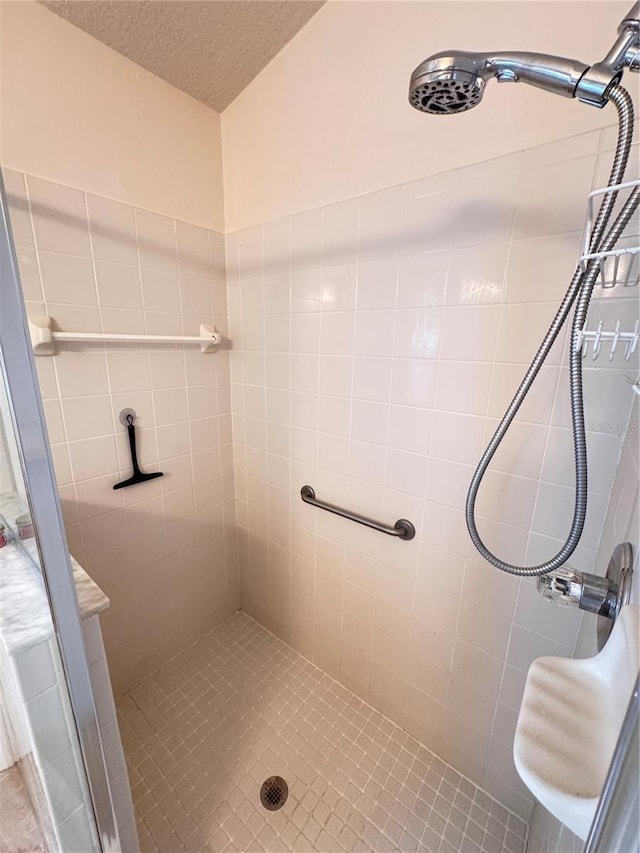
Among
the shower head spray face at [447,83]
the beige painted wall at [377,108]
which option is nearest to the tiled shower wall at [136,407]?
the beige painted wall at [377,108]

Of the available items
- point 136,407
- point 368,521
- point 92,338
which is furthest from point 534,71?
point 136,407

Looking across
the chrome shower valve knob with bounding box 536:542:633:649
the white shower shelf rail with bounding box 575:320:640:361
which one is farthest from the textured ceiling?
the chrome shower valve knob with bounding box 536:542:633:649

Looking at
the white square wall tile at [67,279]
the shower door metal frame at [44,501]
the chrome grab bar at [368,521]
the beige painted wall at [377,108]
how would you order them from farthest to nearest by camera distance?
the chrome grab bar at [368,521]
the white square wall tile at [67,279]
the beige painted wall at [377,108]
the shower door metal frame at [44,501]

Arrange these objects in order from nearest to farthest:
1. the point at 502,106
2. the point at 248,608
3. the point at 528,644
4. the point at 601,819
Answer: the point at 601,819
the point at 502,106
the point at 528,644
the point at 248,608

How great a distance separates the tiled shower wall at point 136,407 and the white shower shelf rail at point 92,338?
0.03 meters

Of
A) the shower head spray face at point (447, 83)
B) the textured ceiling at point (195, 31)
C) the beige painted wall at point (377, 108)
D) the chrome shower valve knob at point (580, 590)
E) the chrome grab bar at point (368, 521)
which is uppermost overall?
the textured ceiling at point (195, 31)

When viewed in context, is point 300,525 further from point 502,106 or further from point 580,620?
point 502,106

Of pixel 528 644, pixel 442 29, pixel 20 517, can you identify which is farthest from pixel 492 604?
pixel 442 29

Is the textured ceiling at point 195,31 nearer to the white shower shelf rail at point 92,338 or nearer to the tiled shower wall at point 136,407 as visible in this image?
the tiled shower wall at point 136,407

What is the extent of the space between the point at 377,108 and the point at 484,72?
0.61m

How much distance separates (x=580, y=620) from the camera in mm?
900

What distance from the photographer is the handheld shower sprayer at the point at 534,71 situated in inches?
18.9

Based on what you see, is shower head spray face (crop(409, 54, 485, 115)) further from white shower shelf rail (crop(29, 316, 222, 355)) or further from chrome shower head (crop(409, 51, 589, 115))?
white shower shelf rail (crop(29, 316, 222, 355))

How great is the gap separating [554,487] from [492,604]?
409 mm
